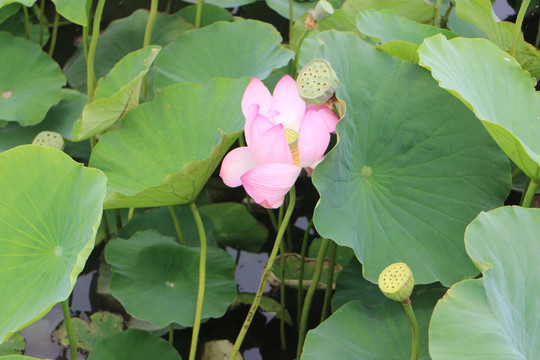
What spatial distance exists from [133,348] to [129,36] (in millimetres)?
1037

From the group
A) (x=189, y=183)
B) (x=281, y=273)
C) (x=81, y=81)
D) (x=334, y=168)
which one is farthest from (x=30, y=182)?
(x=81, y=81)

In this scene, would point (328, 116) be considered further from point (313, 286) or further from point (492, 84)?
point (313, 286)

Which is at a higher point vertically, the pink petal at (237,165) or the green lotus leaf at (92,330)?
the pink petal at (237,165)

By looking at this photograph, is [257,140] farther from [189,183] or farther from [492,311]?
[492,311]

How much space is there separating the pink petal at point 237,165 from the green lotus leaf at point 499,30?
0.58m

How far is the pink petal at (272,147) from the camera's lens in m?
0.78

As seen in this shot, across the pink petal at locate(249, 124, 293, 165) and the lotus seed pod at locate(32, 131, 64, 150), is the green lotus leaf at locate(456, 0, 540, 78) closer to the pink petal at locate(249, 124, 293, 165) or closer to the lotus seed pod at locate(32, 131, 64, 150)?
the pink petal at locate(249, 124, 293, 165)

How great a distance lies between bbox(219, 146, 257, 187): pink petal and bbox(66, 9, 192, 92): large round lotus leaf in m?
0.93

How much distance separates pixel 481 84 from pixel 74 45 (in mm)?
1647

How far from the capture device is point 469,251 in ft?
2.37

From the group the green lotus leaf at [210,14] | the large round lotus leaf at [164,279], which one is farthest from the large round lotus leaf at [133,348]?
the green lotus leaf at [210,14]

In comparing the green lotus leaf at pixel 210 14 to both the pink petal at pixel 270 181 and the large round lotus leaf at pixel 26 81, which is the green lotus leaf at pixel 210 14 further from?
the pink petal at pixel 270 181

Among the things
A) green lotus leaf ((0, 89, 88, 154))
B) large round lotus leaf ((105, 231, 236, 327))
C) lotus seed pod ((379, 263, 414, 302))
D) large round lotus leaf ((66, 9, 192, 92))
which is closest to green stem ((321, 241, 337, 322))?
large round lotus leaf ((105, 231, 236, 327))

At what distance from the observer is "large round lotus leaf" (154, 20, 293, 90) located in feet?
4.37
